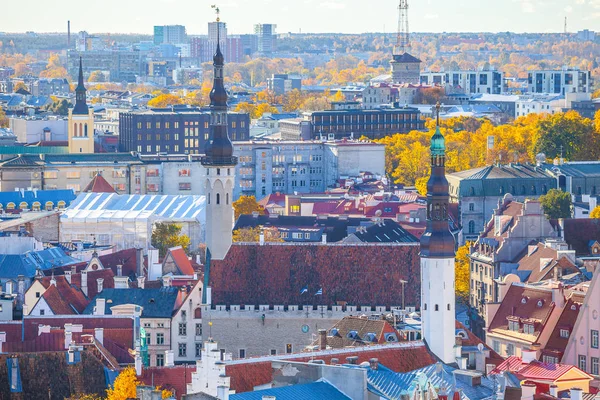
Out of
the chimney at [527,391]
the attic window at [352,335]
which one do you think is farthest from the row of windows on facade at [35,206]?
the chimney at [527,391]

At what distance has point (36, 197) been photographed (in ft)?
525

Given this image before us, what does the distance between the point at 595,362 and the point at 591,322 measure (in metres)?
1.82

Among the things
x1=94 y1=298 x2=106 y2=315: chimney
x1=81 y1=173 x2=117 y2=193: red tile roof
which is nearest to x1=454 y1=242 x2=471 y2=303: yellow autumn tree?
x1=94 y1=298 x2=106 y2=315: chimney

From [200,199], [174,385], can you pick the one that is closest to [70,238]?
[200,199]

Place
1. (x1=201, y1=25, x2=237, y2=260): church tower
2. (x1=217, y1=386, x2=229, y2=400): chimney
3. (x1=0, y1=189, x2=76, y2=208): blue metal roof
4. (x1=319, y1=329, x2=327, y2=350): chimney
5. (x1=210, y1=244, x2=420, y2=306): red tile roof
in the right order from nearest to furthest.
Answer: (x1=217, y1=386, x2=229, y2=400): chimney
(x1=319, y1=329, x2=327, y2=350): chimney
(x1=210, y1=244, x2=420, y2=306): red tile roof
(x1=201, y1=25, x2=237, y2=260): church tower
(x1=0, y1=189, x2=76, y2=208): blue metal roof

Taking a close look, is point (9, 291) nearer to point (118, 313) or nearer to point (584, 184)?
point (118, 313)

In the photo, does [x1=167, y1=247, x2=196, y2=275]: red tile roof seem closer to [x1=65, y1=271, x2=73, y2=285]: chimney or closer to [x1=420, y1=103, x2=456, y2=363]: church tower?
[x1=65, y1=271, x2=73, y2=285]: chimney

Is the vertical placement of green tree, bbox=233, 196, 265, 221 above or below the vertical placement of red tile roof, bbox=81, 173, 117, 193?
below

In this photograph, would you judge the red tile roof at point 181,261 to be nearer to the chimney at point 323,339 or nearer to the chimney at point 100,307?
the chimney at point 100,307

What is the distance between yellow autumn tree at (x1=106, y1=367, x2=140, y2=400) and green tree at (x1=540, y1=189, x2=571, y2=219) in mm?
76604

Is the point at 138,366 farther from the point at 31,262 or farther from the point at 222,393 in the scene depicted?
the point at 31,262

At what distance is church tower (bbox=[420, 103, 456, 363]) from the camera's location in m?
83.9

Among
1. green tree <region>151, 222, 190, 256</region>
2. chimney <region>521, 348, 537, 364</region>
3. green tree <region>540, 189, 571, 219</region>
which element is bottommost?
green tree <region>151, 222, 190, 256</region>

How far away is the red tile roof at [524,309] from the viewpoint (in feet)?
316
